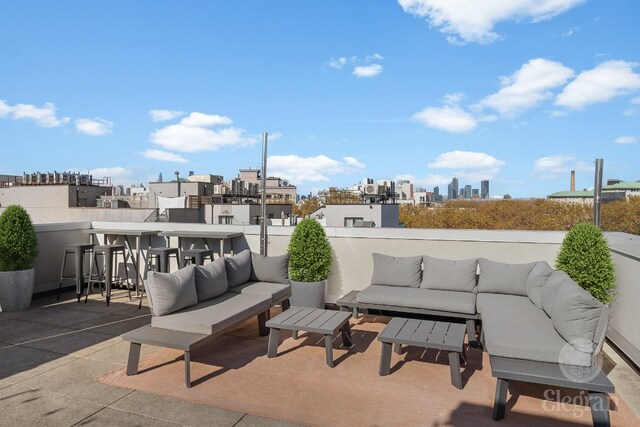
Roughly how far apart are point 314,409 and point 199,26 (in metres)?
12.5

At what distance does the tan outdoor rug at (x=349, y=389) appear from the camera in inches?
122

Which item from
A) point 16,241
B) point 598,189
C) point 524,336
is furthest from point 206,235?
point 598,189

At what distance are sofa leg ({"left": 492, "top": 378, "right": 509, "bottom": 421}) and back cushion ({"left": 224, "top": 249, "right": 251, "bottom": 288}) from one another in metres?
3.64

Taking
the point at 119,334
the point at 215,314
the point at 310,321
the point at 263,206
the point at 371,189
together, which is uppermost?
the point at 371,189

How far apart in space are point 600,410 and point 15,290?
7.96 metres

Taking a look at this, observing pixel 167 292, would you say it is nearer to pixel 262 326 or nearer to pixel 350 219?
pixel 262 326

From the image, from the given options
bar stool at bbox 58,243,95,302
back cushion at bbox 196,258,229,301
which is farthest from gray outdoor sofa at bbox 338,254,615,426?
bar stool at bbox 58,243,95,302

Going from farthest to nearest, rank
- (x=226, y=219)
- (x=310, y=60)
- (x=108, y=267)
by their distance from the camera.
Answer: (x=226, y=219) → (x=310, y=60) → (x=108, y=267)

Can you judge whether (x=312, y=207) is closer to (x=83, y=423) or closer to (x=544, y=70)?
(x=544, y=70)

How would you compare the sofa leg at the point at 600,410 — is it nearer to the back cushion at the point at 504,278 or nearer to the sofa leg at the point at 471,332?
the sofa leg at the point at 471,332

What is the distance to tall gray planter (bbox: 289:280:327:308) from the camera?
5.95 meters


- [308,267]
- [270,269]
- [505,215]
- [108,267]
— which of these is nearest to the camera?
[270,269]

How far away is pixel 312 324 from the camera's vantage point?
4.23 m

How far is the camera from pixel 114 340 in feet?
16.1
